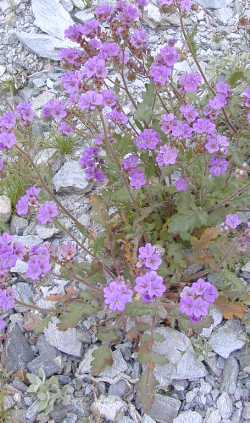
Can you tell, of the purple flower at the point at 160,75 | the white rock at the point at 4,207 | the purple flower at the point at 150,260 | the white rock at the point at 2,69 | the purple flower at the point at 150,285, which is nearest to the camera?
the purple flower at the point at 150,285

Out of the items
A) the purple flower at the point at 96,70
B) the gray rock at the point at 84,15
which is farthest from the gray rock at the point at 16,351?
the gray rock at the point at 84,15

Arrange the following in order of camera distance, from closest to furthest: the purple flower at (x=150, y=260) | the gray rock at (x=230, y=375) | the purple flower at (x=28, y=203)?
the purple flower at (x=150, y=260), the purple flower at (x=28, y=203), the gray rock at (x=230, y=375)

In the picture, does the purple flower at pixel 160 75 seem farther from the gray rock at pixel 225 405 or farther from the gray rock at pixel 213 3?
the gray rock at pixel 213 3

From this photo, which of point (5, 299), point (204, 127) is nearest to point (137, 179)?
point (204, 127)

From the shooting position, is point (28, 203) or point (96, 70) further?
point (28, 203)

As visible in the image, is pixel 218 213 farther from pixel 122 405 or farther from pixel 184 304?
pixel 122 405

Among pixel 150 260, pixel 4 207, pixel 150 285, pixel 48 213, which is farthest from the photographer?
pixel 4 207

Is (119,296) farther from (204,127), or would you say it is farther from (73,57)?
(73,57)

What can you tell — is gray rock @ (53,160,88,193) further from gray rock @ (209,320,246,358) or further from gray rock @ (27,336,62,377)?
gray rock @ (209,320,246,358)
